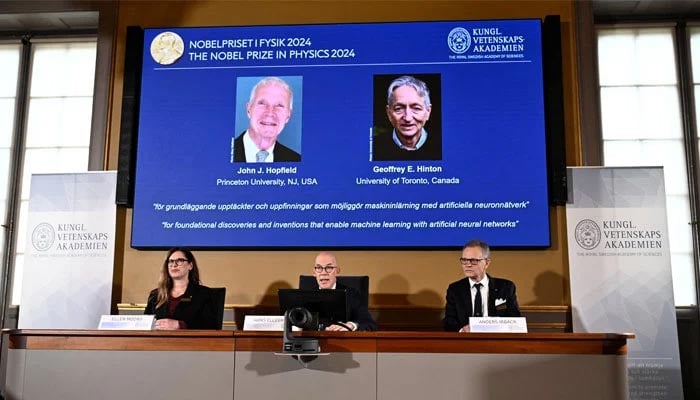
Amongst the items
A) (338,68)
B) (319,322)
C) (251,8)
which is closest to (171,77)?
(251,8)

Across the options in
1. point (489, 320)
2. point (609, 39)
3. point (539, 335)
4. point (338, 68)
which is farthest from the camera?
point (609, 39)

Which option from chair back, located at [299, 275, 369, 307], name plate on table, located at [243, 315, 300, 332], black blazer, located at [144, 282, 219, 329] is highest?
chair back, located at [299, 275, 369, 307]

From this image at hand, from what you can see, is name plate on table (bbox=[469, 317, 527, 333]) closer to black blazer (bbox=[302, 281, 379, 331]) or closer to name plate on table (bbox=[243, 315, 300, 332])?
name plate on table (bbox=[243, 315, 300, 332])

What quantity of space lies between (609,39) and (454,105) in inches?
63.2

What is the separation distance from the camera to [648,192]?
5.21 metres

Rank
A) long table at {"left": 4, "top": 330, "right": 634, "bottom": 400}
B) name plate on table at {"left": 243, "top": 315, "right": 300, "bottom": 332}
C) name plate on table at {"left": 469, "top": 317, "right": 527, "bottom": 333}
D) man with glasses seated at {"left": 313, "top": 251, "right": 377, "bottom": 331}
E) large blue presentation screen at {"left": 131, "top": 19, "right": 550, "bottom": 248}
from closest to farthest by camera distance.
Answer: long table at {"left": 4, "top": 330, "right": 634, "bottom": 400}
name plate on table at {"left": 469, "top": 317, "right": 527, "bottom": 333}
name plate on table at {"left": 243, "top": 315, "right": 300, "bottom": 332}
man with glasses seated at {"left": 313, "top": 251, "right": 377, "bottom": 331}
large blue presentation screen at {"left": 131, "top": 19, "right": 550, "bottom": 248}

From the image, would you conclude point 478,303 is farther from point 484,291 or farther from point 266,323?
point 266,323

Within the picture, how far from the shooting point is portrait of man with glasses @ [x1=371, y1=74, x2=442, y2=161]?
5.42 metres

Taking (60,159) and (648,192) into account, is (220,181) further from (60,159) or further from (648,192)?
(648,192)

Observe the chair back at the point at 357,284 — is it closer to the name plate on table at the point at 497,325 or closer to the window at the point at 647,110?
the name plate on table at the point at 497,325

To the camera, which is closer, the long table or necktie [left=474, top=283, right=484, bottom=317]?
the long table

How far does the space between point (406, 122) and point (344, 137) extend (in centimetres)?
46

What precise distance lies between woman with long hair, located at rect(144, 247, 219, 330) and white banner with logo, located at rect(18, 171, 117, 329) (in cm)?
107

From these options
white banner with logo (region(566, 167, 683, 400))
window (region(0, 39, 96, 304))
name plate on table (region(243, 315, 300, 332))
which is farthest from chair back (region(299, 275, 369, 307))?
window (region(0, 39, 96, 304))
